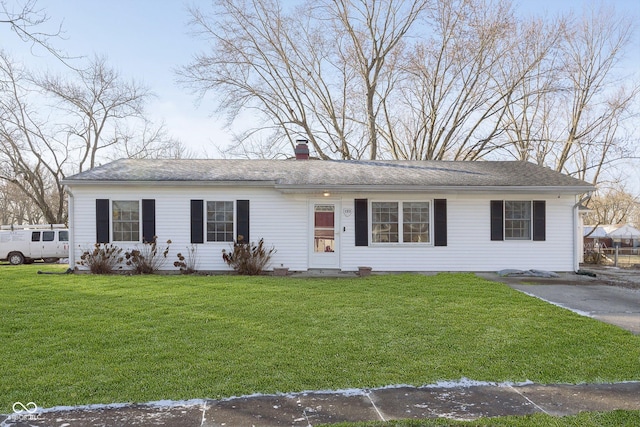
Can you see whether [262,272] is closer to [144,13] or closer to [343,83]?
[144,13]

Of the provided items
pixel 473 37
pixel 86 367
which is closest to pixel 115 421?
pixel 86 367

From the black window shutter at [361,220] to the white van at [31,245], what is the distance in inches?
474

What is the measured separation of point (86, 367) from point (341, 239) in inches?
314

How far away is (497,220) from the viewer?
11.2 meters

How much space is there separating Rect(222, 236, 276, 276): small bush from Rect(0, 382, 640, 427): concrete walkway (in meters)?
7.65

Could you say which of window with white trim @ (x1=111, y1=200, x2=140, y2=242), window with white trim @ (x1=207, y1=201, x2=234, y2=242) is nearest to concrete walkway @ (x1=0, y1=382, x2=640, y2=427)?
window with white trim @ (x1=207, y1=201, x2=234, y2=242)

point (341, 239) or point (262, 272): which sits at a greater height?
point (341, 239)

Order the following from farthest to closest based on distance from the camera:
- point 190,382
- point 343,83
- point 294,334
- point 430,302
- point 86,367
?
point 343,83, point 430,302, point 294,334, point 86,367, point 190,382

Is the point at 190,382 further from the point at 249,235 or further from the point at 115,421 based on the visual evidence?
the point at 249,235

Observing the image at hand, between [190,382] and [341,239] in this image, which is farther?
[341,239]

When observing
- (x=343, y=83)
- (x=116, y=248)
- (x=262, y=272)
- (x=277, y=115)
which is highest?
(x=343, y=83)

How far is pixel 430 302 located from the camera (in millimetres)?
6984

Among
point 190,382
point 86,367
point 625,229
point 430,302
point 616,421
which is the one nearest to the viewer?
point 616,421

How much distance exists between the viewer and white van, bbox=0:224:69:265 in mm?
15578
